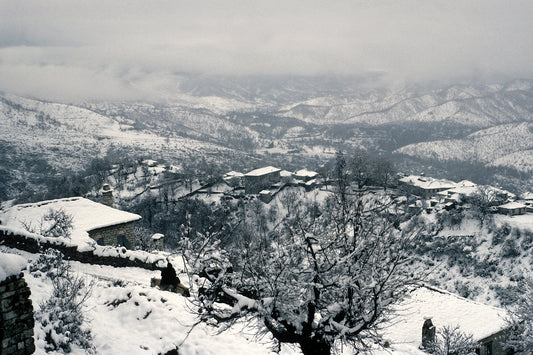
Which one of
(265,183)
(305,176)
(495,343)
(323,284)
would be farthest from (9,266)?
(305,176)

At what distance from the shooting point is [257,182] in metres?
87.1

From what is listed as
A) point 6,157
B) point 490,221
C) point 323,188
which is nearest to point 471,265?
point 490,221

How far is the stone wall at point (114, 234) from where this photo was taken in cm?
2170

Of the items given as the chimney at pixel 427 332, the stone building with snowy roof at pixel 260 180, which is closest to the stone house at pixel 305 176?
the stone building with snowy roof at pixel 260 180

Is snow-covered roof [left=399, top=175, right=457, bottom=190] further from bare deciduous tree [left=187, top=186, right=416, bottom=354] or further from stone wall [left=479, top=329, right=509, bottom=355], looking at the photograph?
bare deciduous tree [left=187, top=186, right=416, bottom=354]

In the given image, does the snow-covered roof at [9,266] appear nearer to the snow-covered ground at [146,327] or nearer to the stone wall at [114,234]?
the snow-covered ground at [146,327]

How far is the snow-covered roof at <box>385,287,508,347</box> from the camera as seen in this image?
18219mm

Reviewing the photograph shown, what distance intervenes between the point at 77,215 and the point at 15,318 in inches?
740

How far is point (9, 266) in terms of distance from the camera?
5766 millimetres

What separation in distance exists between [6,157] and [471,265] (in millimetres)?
Result: 138224

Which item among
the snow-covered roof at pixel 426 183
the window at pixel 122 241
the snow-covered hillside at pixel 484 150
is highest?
the window at pixel 122 241

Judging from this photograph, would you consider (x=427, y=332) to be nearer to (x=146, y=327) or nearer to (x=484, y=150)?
(x=146, y=327)

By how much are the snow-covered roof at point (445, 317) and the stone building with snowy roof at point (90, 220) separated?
1636cm

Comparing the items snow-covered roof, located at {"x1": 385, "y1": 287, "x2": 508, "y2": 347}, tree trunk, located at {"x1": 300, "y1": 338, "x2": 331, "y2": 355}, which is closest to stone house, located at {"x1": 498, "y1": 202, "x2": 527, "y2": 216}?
snow-covered roof, located at {"x1": 385, "y1": 287, "x2": 508, "y2": 347}
